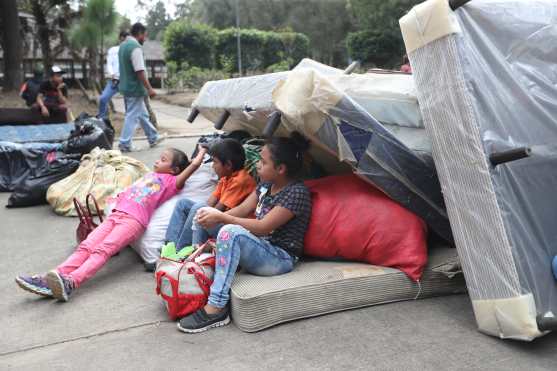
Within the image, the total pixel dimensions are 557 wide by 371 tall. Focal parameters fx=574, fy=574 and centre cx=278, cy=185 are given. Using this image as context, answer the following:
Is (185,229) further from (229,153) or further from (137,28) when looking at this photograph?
(137,28)

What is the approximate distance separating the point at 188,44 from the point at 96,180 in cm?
2324

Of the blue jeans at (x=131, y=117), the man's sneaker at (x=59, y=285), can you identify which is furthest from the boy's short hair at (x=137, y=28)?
the man's sneaker at (x=59, y=285)

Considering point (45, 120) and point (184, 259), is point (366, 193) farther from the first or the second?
point (45, 120)

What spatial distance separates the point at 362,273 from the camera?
3.25 m

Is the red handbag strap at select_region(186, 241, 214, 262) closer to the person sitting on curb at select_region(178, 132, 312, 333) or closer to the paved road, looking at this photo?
the person sitting on curb at select_region(178, 132, 312, 333)

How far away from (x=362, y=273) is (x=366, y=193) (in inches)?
20.1

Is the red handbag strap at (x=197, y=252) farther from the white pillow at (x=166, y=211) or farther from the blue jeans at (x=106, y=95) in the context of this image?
the blue jeans at (x=106, y=95)

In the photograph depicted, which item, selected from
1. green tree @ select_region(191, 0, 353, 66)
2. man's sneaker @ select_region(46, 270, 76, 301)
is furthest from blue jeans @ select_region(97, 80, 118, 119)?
green tree @ select_region(191, 0, 353, 66)

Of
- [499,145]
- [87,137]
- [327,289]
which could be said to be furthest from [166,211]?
[87,137]

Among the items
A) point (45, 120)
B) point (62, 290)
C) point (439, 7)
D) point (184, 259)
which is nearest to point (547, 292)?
point (439, 7)

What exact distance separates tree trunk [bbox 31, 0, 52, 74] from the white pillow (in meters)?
16.3

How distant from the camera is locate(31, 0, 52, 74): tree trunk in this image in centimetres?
1925

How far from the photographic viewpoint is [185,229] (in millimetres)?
3963

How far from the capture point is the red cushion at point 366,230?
329cm
